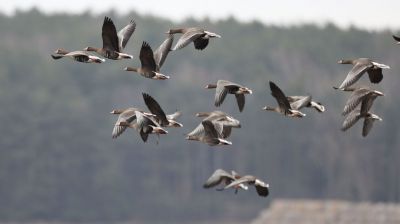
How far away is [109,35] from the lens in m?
22.4

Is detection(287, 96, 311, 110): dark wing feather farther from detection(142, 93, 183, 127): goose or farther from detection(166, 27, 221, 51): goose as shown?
detection(142, 93, 183, 127): goose

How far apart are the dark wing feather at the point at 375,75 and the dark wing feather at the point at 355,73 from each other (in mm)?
75

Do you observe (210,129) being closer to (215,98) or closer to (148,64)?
(215,98)

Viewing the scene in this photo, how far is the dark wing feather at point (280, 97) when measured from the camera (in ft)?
72.5

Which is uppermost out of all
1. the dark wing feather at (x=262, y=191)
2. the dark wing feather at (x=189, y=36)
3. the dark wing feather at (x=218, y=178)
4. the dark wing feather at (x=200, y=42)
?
the dark wing feather at (x=189, y=36)

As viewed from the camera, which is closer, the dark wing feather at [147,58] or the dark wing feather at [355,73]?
the dark wing feather at [355,73]

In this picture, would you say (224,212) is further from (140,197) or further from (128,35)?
(128,35)

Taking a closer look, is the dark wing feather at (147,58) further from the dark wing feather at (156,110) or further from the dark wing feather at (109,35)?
the dark wing feather at (156,110)

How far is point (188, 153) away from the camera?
121 meters

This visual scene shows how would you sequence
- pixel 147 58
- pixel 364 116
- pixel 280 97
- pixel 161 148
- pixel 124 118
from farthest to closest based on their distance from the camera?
pixel 161 148
pixel 364 116
pixel 124 118
pixel 147 58
pixel 280 97

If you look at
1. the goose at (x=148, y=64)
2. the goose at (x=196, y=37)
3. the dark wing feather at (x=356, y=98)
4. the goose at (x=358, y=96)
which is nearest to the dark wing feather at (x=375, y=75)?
the goose at (x=358, y=96)

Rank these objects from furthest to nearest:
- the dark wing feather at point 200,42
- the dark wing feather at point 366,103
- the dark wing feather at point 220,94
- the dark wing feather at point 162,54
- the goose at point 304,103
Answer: the dark wing feather at point 366,103
the dark wing feather at point 162,54
the dark wing feather at point 200,42
the dark wing feather at point 220,94
the goose at point 304,103

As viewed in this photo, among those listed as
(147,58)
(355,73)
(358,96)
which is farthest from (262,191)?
(147,58)

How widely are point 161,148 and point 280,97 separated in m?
97.0
